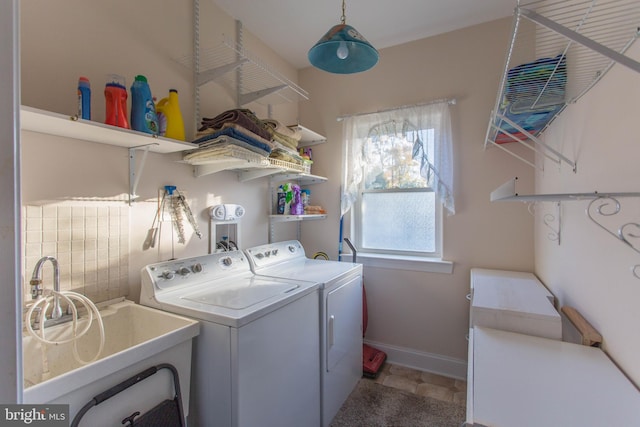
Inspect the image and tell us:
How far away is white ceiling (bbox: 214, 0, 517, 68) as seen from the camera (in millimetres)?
2080

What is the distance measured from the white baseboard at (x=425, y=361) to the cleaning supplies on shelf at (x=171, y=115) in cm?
235

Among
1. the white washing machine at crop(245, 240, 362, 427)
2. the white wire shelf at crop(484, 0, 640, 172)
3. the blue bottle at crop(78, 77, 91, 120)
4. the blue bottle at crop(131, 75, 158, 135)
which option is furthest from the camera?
the white washing machine at crop(245, 240, 362, 427)

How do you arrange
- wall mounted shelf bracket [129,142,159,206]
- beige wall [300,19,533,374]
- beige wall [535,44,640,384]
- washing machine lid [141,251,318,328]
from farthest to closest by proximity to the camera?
beige wall [300,19,533,374] → wall mounted shelf bracket [129,142,159,206] → washing machine lid [141,251,318,328] → beige wall [535,44,640,384]

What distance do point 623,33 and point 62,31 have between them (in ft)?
6.98

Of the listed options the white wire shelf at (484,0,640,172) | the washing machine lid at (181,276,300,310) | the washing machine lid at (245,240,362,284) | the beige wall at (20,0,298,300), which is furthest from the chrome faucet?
the white wire shelf at (484,0,640,172)

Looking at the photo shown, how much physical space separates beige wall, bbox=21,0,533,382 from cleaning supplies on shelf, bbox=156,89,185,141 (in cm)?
18

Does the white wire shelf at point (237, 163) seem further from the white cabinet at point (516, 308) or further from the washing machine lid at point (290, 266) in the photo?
the white cabinet at point (516, 308)

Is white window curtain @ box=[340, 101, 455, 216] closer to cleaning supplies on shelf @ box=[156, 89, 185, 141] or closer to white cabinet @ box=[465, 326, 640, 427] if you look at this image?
white cabinet @ box=[465, 326, 640, 427]

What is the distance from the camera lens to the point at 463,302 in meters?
2.38

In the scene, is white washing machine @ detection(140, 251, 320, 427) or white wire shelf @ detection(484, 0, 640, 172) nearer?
white wire shelf @ detection(484, 0, 640, 172)

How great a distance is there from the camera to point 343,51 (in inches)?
51.9

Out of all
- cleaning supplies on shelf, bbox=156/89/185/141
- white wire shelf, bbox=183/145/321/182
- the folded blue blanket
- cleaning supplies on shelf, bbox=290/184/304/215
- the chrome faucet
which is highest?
cleaning supplies on shelf, bbox=156/89/185/141

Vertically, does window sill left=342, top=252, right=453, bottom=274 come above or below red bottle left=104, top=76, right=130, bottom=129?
below

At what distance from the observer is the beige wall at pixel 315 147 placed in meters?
1.27
